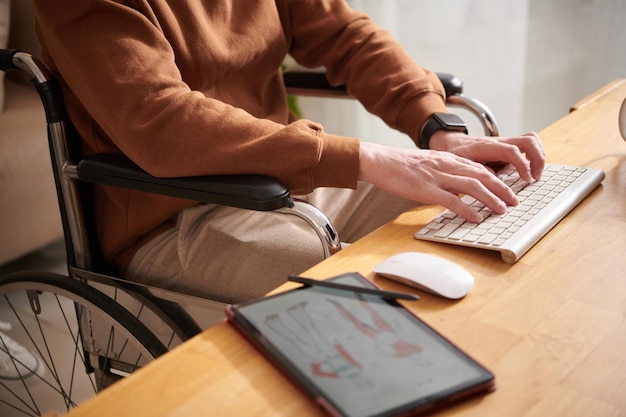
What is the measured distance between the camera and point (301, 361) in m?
0.72

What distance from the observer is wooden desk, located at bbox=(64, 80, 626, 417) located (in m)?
0.69

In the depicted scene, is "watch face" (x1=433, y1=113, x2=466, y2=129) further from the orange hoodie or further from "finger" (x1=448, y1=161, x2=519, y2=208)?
"finger" (x1=448, y1=161, x2=519, y2=208)

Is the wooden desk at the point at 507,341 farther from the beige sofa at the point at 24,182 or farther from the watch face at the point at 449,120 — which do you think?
the beige sofa at the point at 24,182

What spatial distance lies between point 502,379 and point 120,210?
73cm

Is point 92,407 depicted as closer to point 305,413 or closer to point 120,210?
point 305,413

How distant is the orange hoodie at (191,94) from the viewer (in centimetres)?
106

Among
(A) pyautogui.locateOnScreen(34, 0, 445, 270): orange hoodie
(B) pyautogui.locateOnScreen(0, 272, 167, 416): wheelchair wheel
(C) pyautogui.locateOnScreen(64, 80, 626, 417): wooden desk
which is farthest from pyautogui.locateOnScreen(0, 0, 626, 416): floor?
(C) pyautogui.locateOnScreen(64, 80, 626, 417): wooden desk

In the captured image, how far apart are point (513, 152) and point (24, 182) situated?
4.99 ft

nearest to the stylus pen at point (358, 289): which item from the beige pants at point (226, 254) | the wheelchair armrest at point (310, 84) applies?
the beige pants at point (226, 254)

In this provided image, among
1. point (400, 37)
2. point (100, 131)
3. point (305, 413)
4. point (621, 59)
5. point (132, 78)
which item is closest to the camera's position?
point (305, 413)

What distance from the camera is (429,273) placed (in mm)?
865

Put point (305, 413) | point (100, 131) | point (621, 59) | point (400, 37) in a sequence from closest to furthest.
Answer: point (305, 413), point (100, 131), point (621, 59), point (400, 37)

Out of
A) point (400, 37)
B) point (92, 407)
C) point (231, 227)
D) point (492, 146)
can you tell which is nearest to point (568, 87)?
point (400, 37)

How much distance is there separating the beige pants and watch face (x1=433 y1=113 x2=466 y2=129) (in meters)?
0.31
